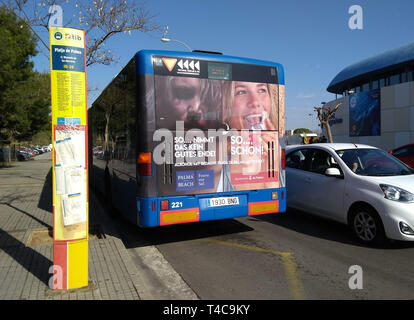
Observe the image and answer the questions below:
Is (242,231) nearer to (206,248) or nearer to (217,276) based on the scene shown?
(206,248)

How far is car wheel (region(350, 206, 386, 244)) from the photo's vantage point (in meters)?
5.34

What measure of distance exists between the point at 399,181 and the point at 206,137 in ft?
10.1

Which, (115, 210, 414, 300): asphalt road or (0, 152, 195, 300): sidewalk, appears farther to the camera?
(115, 210, 414, 300): asphalt road

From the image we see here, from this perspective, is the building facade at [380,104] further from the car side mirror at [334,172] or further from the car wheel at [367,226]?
the car wheel at [367,226]

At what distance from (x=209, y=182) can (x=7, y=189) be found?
10.2 metres

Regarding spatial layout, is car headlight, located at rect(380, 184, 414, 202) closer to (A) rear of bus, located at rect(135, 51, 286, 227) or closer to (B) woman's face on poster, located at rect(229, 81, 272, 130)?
(A) rear of bus, located at rect(135, 51, 286, 227)

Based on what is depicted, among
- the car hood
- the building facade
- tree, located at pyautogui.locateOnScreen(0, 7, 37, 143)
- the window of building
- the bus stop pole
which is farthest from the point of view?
the window of building

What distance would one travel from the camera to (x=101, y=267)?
4492 millimetres

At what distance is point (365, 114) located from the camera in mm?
33969

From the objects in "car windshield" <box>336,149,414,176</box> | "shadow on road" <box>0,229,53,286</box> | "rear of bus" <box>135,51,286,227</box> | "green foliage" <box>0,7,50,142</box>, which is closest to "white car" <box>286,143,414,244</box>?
"car windshield" <box>336,149,414,176</box>

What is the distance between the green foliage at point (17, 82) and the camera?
1764cm

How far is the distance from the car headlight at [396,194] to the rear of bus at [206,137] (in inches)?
64.0

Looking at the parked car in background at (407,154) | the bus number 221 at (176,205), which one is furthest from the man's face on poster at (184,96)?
the parked car in background at (407,154)

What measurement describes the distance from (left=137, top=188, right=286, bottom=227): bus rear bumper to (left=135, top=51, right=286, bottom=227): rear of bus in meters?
0.01
